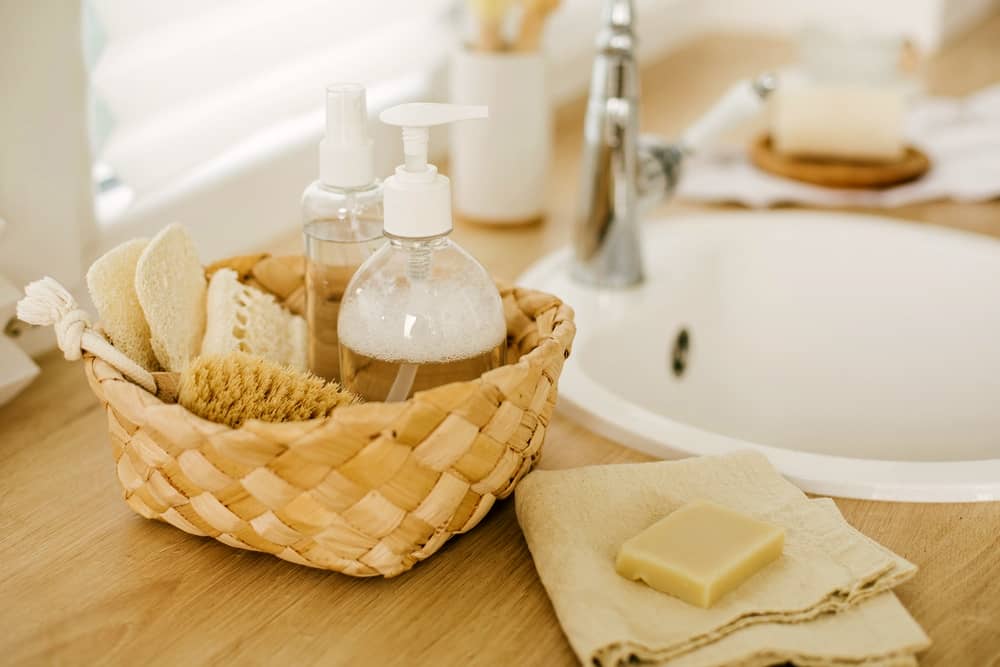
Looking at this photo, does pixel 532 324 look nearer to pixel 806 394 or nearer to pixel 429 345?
pixel 429 345

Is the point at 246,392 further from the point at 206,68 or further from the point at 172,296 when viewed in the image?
the point at 206,68

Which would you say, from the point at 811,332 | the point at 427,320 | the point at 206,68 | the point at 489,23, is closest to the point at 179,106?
the point at 206,68

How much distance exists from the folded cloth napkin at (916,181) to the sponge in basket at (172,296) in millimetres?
690

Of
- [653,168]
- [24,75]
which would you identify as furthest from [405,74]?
[24,75]

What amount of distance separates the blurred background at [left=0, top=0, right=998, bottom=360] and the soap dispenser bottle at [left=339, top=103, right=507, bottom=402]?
0.32 m

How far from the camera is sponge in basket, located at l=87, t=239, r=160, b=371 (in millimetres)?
648

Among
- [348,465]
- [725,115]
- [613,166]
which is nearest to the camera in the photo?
[348,465]

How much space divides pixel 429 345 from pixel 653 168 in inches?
21.4

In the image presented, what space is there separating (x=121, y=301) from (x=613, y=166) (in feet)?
1.70

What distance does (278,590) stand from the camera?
63cm

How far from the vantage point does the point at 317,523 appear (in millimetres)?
590

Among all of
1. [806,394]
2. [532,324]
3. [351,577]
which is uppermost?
[532,324]

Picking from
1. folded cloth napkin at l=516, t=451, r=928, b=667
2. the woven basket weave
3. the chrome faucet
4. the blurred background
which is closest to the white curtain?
the blurred background

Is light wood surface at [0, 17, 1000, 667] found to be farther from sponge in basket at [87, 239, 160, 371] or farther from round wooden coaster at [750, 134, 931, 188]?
round wooden coaster at [750, 134, 931, 188]
